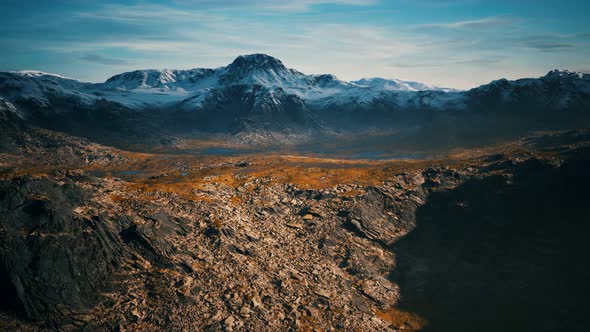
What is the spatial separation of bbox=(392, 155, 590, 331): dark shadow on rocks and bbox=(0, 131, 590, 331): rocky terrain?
378mm

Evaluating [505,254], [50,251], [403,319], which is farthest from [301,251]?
[505,254]

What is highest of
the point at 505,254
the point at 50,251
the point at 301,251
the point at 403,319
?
the point at 50,251

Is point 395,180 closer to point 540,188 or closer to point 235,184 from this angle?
point 540,188

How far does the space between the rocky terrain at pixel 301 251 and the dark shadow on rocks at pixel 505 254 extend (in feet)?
1.24

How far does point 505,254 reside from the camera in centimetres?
8581

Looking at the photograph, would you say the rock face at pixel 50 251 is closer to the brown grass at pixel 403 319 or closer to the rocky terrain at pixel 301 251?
the rocky terrain at pixel 301 251

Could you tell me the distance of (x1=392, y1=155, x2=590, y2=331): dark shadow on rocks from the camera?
70.9 meters

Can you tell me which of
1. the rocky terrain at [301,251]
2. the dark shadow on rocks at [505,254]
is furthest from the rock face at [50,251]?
the dark shadow on rocks at [505,254]

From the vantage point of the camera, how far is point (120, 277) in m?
56.1

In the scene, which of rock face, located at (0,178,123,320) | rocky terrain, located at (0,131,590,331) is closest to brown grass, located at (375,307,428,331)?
rocky terrain, located at (0,131,590,331)

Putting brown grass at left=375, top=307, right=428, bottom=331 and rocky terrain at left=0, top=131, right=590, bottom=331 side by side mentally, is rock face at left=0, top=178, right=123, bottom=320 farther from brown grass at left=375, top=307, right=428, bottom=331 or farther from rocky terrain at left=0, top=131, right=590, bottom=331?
brown grass at left=375, top=307, right=428, bottom=331

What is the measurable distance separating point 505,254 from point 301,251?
2059 inches

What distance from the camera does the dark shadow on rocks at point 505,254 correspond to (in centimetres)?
7088

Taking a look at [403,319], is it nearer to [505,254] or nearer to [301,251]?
[301,251]
